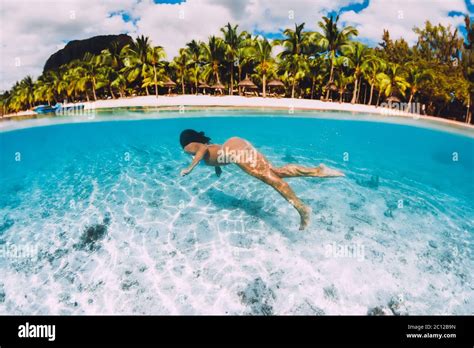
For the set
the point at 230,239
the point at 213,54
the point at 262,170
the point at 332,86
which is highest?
the point at 213,54

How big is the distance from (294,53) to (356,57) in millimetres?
6676

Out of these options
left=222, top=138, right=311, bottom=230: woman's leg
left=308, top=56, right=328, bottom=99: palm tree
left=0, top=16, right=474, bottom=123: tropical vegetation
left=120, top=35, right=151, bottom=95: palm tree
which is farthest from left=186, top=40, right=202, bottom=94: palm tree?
left=222, top=138, right=311, bottom=230: woman's leg

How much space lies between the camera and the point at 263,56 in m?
28.3

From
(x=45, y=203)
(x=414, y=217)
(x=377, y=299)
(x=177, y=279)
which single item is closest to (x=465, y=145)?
(x=414, y=217)

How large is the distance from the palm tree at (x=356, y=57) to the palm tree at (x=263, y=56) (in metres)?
7.37

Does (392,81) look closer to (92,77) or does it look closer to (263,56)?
(263,56)

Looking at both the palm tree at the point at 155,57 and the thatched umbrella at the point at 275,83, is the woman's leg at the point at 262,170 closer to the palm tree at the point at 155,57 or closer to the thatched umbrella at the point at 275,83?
the thatched umbrella at the point at 275,83

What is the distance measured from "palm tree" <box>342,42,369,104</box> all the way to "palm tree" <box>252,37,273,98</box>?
737 centimetres

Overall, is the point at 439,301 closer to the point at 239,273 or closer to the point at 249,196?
the point at 239,273

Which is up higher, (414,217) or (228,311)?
(414,217)

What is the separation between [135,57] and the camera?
1225 inches

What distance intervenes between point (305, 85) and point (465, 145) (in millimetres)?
17621

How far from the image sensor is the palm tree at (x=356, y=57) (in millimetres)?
25672

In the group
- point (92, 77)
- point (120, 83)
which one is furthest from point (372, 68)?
point (92, 77)
